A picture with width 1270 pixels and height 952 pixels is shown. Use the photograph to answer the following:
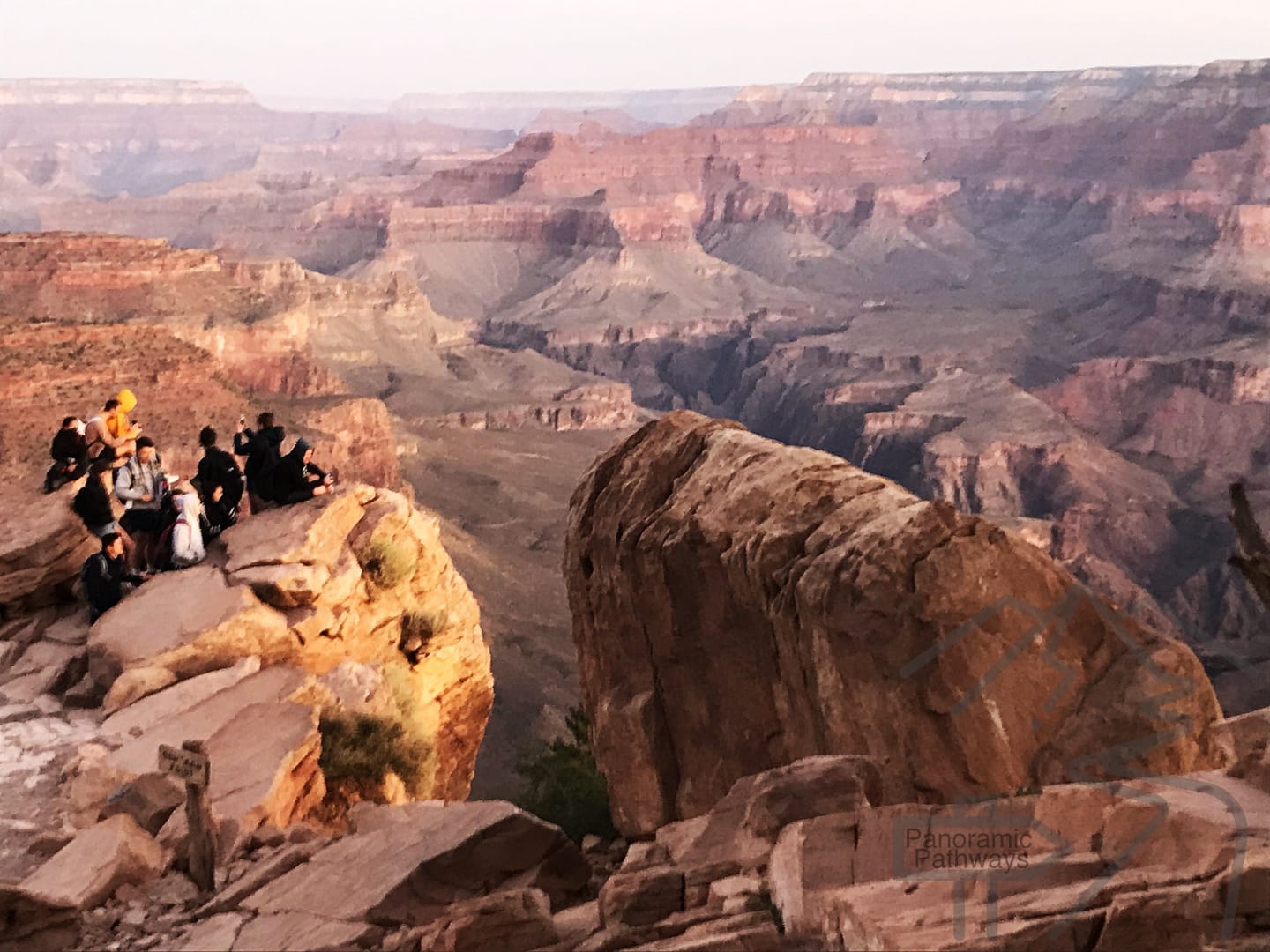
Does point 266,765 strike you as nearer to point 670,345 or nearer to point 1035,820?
point 1035,820

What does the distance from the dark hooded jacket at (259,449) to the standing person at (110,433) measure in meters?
1.38

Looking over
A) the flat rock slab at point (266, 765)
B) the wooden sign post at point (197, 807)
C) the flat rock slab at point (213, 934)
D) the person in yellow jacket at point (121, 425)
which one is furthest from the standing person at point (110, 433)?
the flat rock slab at point (213, 934)

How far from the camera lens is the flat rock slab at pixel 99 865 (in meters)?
9.97

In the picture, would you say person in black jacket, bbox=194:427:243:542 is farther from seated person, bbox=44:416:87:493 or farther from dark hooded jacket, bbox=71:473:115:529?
seated person, bbox=44:416:87:493

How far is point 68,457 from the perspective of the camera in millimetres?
17438

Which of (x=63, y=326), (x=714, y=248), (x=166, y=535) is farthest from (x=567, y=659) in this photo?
(x=714, y=248)

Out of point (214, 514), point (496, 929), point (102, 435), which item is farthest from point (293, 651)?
point (496, 929)

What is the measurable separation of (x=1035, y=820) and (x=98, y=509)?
11.4m

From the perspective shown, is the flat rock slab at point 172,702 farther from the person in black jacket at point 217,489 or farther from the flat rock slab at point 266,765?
the person in black jacket at point 217,489

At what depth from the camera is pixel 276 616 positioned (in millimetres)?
14883

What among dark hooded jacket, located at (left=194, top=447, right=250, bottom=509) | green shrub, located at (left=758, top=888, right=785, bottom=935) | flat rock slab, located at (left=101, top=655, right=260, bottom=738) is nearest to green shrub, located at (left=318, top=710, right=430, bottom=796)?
flat rock slab, located at (left=101, top=655, right=260, bottom=738)

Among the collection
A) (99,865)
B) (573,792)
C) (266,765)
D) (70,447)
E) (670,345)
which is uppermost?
(70,447)

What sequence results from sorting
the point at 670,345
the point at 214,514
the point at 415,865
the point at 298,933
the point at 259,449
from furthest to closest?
the point at 670,345 → the point at 259,449 → the point at 214,514 → the point at 415,865 → the point at 298,933

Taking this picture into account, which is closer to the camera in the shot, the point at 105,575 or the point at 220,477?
the point at 105,575
